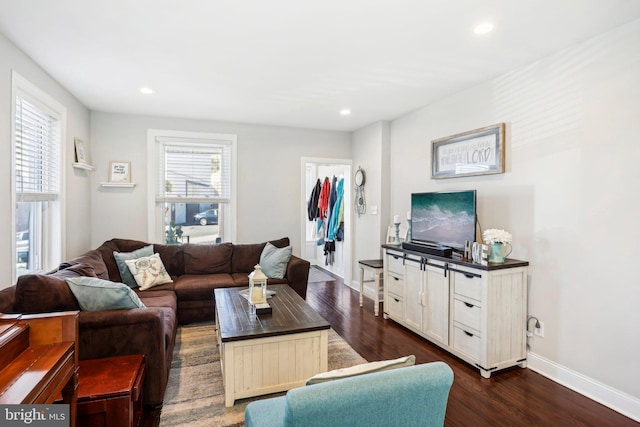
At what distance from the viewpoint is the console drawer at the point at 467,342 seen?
2.68m

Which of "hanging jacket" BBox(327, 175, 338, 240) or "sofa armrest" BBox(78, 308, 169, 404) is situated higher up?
"hanging jacket" BBox(327, 175, 338, 240)

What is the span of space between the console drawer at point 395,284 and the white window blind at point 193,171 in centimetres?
257

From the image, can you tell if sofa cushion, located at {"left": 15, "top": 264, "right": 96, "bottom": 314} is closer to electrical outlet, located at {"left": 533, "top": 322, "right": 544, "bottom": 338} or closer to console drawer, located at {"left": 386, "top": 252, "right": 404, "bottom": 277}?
console drawer, located at {"left": 386, "top": 252, "right": 404, "bottom": 277}

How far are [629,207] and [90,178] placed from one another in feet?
17.8

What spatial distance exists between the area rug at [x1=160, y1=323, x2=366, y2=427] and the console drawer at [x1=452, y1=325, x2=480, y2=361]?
34.1 inches

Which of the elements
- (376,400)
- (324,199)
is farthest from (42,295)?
(324,199)

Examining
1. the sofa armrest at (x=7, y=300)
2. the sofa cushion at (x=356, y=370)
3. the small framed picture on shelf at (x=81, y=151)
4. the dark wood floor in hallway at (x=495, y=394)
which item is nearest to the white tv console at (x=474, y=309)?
the dark wood floor in hallway at (x=495, y=394)

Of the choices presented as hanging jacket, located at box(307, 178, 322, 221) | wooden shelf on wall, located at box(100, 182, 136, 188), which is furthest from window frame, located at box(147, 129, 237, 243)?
hanging jacket, located at box(307, 178, 322, 221)

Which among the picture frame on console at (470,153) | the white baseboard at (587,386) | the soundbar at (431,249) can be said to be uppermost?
the picture frame on console at (470,153)

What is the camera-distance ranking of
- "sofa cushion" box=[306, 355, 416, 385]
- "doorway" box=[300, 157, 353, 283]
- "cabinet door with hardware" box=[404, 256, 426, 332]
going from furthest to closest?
"doorway" box=[300, 157, 353, 283] < "cabinet door with hardware" box=[404, 256, 426, 332] < "sofa cushion" box=[306, 355, 416, 385]

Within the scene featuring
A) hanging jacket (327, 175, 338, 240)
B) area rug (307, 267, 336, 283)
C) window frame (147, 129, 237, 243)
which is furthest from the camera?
hanging jacket (327, 175, 338, 240)

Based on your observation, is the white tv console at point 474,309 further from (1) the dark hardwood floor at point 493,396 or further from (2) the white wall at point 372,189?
(2) the white wall at point 372,189

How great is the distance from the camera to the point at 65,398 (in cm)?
145

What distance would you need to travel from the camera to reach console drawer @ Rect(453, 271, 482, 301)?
8.74 ft
